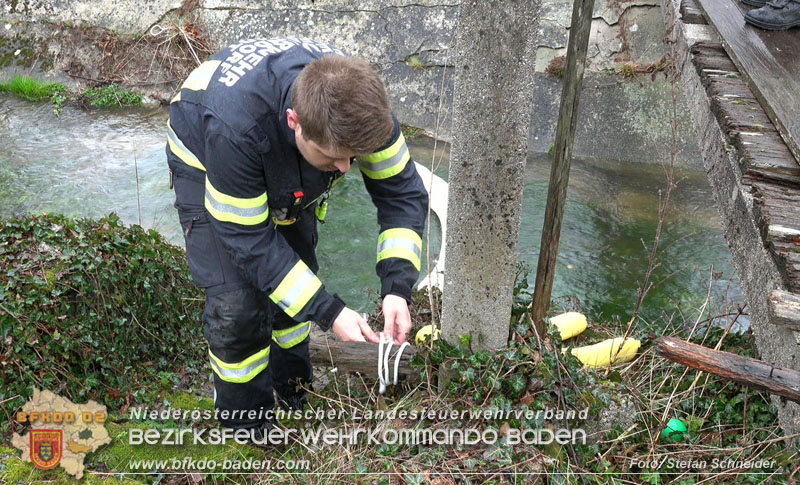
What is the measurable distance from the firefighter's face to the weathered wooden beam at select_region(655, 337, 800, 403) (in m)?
1.14

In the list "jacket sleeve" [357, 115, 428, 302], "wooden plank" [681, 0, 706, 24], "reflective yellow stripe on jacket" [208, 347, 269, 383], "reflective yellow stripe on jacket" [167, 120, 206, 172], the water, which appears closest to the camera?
"reflective yellow stripe on jacket" [167, 120, 206, 172]

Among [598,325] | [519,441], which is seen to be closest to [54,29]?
[598,325]

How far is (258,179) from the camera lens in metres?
2.20

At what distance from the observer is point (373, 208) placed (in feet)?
18.7

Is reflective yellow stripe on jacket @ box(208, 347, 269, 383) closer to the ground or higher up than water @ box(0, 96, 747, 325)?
higher up

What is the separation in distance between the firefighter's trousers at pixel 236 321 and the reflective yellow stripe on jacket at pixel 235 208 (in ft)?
0.81

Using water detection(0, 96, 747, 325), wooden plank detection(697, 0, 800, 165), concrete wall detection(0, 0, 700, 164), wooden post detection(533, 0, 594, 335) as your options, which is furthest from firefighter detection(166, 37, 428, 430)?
concrete wall detection(0, 0, 700, 164)

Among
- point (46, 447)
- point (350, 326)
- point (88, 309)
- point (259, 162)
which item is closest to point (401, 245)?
point (350, 326)

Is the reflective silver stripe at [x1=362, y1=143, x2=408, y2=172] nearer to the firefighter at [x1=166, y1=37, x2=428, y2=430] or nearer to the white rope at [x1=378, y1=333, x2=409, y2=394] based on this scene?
the firefighter at [x1=166, y1=37, x2=428, y2=430]

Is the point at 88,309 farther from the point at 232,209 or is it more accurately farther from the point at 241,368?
the point at 232,209

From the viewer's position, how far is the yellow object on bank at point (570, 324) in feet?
11.0

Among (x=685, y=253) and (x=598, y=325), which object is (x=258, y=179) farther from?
(x=685, y=253)

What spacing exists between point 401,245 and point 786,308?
1.33 metres

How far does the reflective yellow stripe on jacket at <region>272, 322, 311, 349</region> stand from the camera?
294cm
